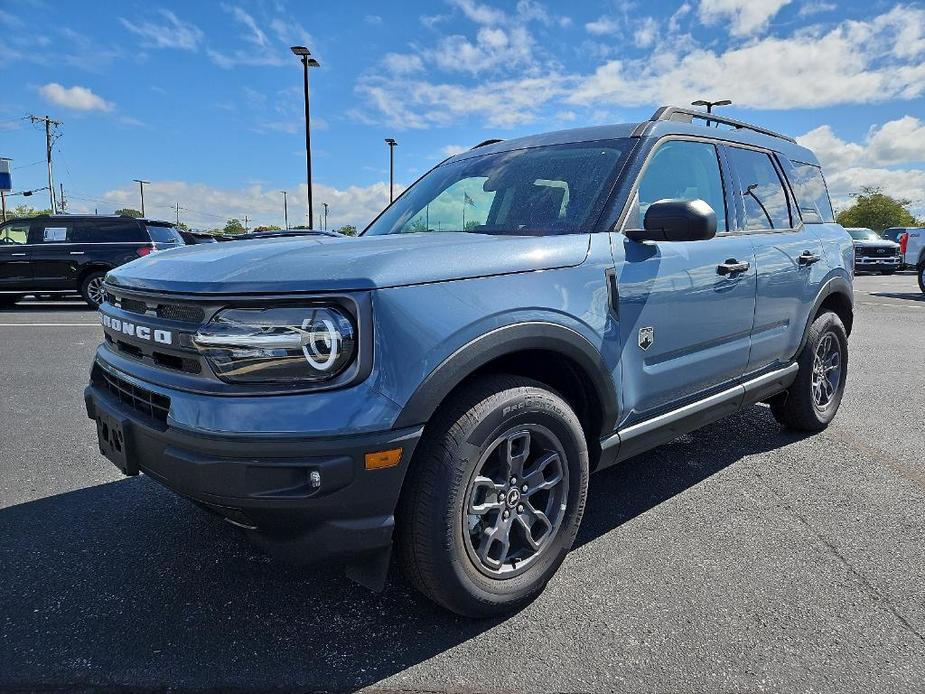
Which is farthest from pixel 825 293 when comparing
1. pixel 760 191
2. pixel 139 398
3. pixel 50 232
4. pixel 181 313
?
pixel 50 232

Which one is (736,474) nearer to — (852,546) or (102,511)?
(852,546)

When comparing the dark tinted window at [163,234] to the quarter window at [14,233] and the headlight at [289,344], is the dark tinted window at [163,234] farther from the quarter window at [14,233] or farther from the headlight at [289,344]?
the headlight at [289,344]

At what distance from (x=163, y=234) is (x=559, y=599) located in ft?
42.4

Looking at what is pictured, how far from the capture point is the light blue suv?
186 centimetres

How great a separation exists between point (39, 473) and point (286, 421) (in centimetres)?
267

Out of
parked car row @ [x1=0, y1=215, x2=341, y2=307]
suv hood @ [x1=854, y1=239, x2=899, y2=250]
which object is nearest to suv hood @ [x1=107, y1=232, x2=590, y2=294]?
parked car row @ [x1=0, y1=215, x2=341, y2=307]

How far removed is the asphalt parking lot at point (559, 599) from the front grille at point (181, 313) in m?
1.09

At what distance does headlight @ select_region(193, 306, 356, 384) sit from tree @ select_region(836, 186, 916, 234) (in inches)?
3056

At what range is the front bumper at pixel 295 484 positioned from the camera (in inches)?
71.8

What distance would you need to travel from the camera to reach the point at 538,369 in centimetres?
256

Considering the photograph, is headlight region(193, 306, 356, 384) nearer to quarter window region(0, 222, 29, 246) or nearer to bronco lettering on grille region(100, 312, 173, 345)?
bronco lettering on grille region(100, 312, 173, 345)

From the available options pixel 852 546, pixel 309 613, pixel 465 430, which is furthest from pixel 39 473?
pixel 852 546

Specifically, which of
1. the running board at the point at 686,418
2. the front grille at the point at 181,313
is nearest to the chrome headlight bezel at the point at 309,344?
the front grille at the point at 181,313

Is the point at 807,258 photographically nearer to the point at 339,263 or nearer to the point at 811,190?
the point at 811,190
